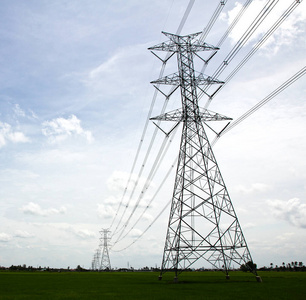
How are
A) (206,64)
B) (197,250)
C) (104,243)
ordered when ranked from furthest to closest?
(104,243)
(206,64)
(197,250)

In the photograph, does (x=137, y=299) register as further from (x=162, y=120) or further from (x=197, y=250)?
(x=162, y=120)

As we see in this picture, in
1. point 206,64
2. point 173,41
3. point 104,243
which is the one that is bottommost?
point 206,64

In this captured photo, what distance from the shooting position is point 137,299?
20.1 meters

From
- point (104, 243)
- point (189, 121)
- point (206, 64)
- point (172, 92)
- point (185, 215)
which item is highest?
point (104, 243)

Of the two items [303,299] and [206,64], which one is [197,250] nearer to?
A: [303,299]

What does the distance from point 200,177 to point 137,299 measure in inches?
572

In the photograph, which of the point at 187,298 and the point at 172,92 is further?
the point at 172,92

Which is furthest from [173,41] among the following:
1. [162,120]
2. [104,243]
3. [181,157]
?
[104,243]

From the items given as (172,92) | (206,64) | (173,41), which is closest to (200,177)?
(172,92)

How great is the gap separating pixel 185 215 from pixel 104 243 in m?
114

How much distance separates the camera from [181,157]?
110 ft

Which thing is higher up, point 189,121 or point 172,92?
point 172,92

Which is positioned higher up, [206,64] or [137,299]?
[206,64]

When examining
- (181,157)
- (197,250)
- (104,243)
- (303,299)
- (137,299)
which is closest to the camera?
(303,299)
